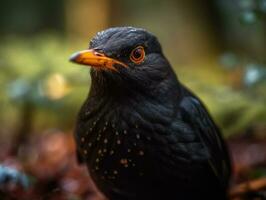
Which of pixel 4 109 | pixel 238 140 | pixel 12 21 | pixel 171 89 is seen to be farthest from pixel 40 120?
pixel 12 21

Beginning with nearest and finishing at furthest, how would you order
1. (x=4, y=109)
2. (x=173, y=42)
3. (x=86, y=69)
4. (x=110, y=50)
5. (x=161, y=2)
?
1. (x=110, y=50)
2. (x=86, y=69)
3. (x=4, y=109)
4. (x=173, y=42)
5. (x=161, y=2)

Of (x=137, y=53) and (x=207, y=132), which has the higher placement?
(x=137, y=53)

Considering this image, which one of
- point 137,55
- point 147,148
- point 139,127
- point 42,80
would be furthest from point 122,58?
point 42,80

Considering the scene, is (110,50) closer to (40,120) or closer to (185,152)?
(185,152)

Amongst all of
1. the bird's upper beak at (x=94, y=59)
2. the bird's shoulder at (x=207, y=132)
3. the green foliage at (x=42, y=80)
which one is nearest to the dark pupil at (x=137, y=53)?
the bird's upper beak at (x=94, y=59)

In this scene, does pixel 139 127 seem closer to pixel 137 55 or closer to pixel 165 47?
pixel 137 55

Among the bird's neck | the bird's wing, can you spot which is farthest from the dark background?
the bird's neck
